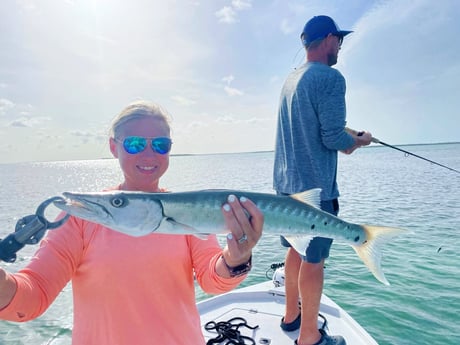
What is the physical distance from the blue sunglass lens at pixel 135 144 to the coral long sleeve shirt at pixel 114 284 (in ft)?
2.08

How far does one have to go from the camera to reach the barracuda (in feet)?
6.99

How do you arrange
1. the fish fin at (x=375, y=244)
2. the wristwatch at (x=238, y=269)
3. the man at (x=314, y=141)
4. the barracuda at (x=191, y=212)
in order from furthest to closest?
1. the man at (x=314, y=141)
2. the fish fin at (x=375, y=244)
3. the wristwatch at (x=238, y=269)
4. the barracuda at (x=191, y=212)

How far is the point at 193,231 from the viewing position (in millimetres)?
2318

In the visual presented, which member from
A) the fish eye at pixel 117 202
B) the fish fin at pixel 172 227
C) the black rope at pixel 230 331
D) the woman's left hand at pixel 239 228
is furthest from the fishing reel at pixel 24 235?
the black rope at pixel 230 331

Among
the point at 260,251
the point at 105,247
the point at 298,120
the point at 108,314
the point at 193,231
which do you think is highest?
the point at 298,120

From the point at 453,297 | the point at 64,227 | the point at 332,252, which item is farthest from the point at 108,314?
the point at 332,252

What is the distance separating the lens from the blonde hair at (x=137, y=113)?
2559 mm

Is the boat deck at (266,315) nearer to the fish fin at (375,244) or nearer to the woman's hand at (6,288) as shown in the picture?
the fish fin at (375,244)

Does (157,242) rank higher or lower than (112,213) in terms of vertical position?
lower

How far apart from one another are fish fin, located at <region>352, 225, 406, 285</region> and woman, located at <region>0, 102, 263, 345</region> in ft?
5.16

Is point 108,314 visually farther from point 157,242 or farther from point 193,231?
point 193,231

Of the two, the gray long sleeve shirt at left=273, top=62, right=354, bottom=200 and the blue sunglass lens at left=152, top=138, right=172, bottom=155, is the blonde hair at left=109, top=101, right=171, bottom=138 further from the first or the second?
the gray long sleeve shirt at left=273, top=62, right=354, bottom=200

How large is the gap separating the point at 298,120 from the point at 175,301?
280 cm

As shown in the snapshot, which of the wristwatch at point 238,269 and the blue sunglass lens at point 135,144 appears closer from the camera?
the wristwatch at point 238,269
